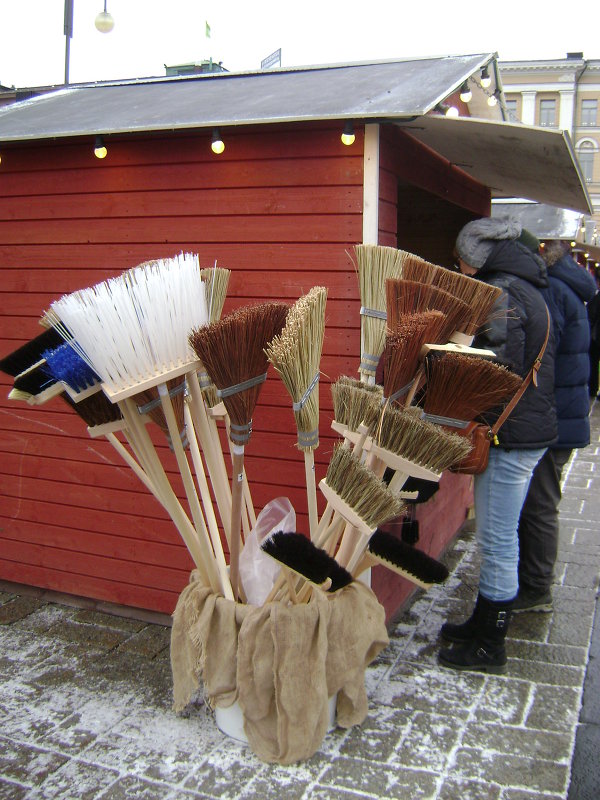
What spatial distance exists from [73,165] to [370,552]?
2.58 meters

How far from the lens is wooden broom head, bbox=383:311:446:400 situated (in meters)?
2.70

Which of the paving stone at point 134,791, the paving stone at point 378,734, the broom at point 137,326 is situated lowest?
the paving stone at point 134,791

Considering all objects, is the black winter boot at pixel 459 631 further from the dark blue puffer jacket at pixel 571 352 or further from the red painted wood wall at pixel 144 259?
the dark blue puffer jacket at pixel 571 352

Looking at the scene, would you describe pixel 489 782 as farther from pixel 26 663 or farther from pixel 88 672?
pixel 26 663

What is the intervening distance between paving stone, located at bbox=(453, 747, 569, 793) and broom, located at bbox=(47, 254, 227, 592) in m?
1.73

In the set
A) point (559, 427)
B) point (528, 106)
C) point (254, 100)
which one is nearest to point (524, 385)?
point (559, 427)

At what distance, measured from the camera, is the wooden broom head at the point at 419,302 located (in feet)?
9.68

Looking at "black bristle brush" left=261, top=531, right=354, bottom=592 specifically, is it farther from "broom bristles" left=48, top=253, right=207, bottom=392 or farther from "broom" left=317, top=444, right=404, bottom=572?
"broom bristles" left=48, top=253, right=207, bottom=392

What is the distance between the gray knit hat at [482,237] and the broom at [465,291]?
0.55 m

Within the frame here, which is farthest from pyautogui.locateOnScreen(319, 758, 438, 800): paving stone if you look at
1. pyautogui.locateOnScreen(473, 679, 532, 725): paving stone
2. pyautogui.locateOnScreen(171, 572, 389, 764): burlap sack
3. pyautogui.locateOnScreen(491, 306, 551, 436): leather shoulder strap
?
pyautogui.locateOnScreen(491, 306, 551, 436): leather shoulder strap

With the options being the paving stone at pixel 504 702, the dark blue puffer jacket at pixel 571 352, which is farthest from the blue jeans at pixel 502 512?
the dark blue puffer jacket at pixel 571 352

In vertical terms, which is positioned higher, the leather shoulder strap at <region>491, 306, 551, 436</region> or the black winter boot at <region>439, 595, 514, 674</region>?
the leather shoulder strap at <region>491, 306, 551, 436</region>

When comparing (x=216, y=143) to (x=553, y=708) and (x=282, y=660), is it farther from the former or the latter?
(x=553, y=708)

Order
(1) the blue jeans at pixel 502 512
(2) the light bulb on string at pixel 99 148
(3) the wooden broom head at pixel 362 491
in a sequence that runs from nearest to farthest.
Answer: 1. (3) the wooden broom head at pixel 362 491
2. (1) the blue jeans at pixel 502 512
3. (2) the light bulb on string at pixel 99 148
